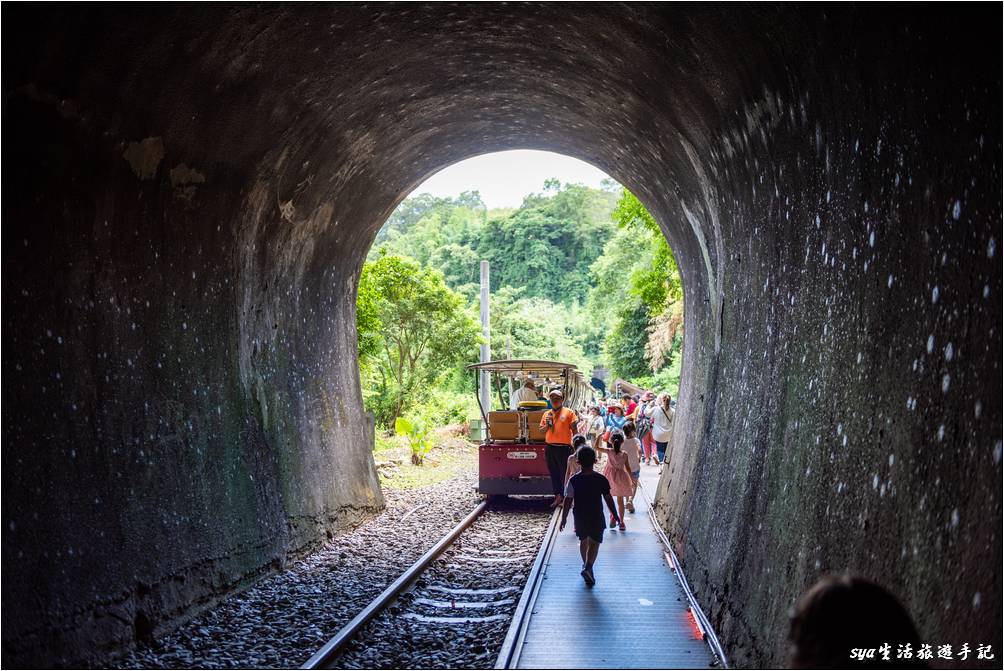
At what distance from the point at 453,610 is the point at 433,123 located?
584cm

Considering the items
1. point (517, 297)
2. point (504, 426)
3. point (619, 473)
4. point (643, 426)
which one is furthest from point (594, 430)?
point (517, 297)

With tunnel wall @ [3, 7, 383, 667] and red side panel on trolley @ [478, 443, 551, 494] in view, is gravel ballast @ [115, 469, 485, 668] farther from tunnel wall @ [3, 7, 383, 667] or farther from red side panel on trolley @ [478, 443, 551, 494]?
red side panel on trolley @ [478, 443, 551, 494]

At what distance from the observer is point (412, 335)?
28234 millimetres

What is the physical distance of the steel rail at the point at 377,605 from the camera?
20.7 ft

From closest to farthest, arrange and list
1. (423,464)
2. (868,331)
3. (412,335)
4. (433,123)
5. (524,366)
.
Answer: (868,331) → (433,123) → (524,366) → (423,464) → (412,335)

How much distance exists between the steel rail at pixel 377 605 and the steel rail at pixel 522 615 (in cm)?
114

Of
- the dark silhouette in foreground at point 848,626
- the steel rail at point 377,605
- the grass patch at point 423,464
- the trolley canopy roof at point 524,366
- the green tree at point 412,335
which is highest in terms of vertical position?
the green tree at point 412,335

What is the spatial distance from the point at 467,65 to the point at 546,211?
6690 centimetres

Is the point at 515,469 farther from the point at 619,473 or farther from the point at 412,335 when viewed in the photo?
the point at 412,335

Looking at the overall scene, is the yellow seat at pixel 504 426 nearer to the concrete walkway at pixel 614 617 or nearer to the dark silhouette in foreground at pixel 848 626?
the concrete walkway at pixel 614 617

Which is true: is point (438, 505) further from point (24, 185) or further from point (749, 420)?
point (24, 185)

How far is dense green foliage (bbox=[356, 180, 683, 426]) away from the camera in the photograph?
1001 inches

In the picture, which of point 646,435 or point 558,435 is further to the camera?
point 646,435

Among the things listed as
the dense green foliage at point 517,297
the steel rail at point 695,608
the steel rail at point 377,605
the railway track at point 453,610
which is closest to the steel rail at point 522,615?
the railway track at point 453,610
